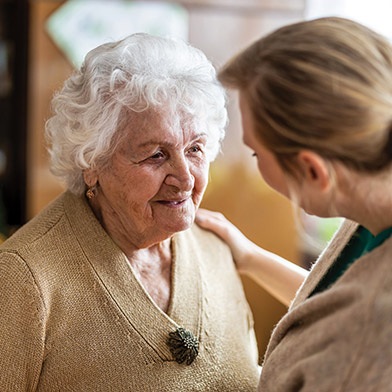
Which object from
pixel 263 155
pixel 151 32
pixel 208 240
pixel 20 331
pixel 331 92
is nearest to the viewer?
pixel 331 92

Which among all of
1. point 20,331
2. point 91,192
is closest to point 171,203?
point 91,192

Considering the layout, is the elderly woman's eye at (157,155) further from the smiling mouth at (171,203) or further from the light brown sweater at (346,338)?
the light brown sweater at (346,338)

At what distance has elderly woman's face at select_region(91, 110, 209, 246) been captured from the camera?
1372 millimetres

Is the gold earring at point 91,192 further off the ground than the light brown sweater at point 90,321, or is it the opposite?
the gold earring at point 91,192

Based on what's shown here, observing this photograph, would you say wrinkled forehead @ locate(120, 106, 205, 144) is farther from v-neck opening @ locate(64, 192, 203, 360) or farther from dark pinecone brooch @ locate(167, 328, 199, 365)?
dark pinecone brooch @ locate(167, 328, 199, 365)

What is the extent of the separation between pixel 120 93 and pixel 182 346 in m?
0.62

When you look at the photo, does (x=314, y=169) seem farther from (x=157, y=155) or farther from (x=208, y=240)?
(x=208, y=240)

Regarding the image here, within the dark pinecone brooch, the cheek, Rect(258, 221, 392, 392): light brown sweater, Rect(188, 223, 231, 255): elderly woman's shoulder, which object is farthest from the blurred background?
Rect(258, 221, 392, 392): light brown sweater

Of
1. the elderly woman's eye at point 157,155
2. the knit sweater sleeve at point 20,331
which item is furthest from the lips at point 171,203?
the knit sweater sleeve at point 20,331

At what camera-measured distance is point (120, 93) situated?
1355 millimetres

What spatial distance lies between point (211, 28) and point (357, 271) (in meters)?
2.60

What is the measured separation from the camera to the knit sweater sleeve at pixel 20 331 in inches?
49.4

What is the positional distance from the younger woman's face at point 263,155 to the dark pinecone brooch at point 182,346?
1.90 ft

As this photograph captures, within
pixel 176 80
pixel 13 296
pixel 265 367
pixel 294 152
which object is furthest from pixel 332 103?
pixel 13 296
